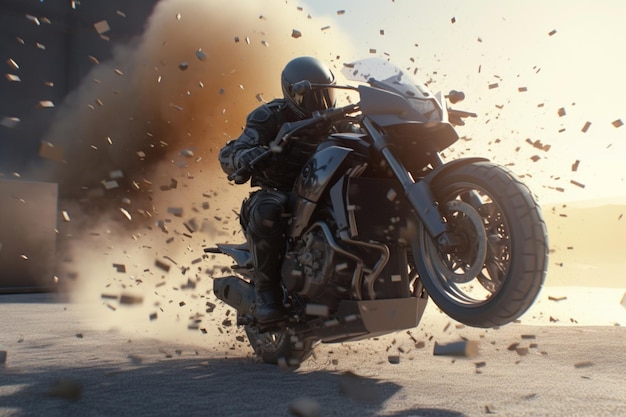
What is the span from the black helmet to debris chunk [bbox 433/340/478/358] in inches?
72.5

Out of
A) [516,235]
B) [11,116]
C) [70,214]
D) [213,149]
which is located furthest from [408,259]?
[11,116]

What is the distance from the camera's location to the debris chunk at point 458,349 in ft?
15.4

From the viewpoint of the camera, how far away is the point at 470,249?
3.07 metres

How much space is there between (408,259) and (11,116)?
11217 mm

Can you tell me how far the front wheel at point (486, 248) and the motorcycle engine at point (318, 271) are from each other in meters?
0.43

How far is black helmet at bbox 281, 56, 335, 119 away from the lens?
4.04m

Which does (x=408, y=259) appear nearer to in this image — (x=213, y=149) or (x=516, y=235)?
(x=516, y=235)

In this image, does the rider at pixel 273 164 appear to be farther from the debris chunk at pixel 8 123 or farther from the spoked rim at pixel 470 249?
the debris chunk at pixel 8 123

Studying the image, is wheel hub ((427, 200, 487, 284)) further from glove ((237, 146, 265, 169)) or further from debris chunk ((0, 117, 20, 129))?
debris chunk ((0, 117, 20, 129))

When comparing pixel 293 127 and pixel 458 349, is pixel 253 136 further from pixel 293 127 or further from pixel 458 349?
pixel 458 349

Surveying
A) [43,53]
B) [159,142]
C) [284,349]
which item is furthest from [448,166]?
[43,53]

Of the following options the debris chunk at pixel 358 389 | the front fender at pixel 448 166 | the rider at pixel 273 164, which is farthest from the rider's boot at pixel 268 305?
the front fender at pixel 448 166

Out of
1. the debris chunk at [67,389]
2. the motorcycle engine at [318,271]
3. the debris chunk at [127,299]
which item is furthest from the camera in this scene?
the debris chunk at [127,299]

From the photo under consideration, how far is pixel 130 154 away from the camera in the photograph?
11.6 metres
